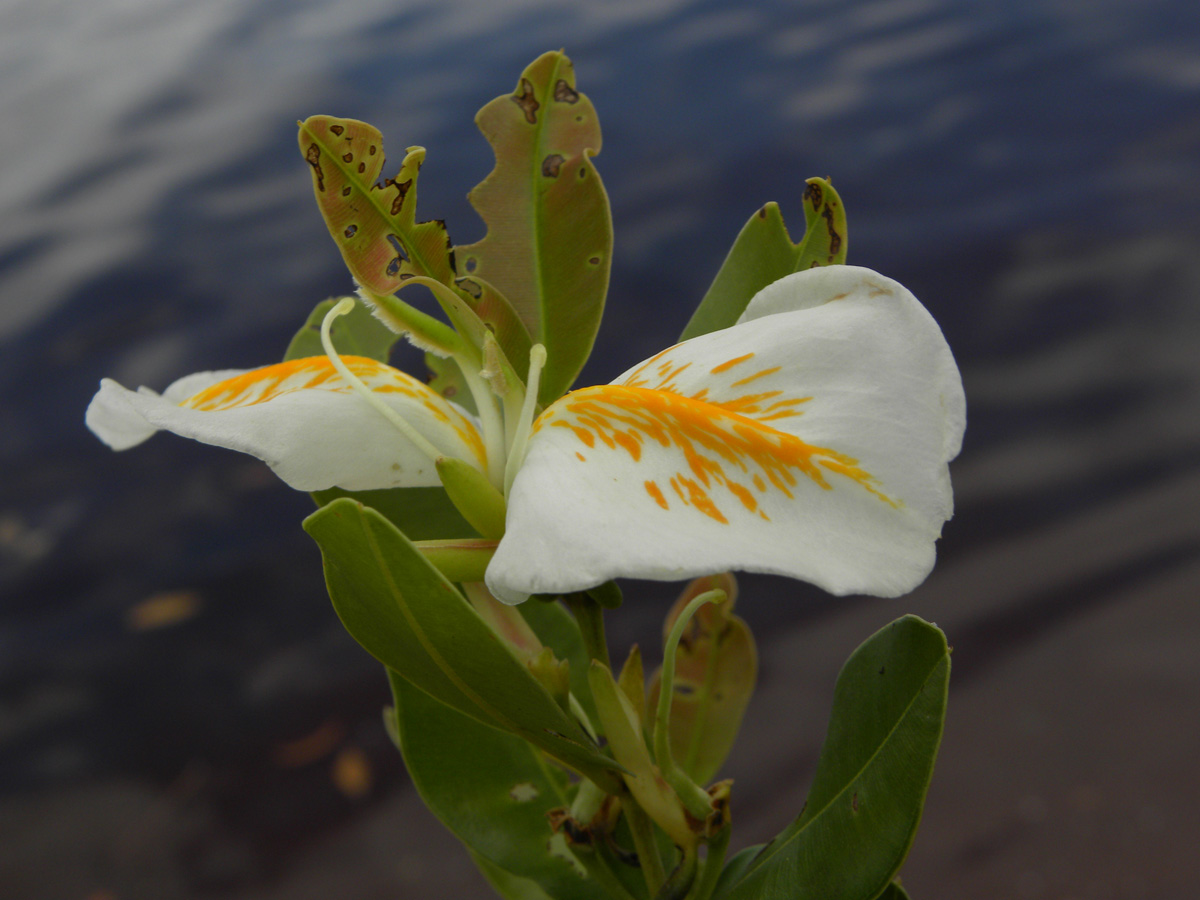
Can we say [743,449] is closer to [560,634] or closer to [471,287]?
[471,287]

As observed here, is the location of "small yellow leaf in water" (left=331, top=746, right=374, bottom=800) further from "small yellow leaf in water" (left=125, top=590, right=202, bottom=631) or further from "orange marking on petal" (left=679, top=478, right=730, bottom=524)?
"orange marking on petal" (left=679, top=478, right=730, bottom=524)

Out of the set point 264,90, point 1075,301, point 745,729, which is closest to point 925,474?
point 745,729

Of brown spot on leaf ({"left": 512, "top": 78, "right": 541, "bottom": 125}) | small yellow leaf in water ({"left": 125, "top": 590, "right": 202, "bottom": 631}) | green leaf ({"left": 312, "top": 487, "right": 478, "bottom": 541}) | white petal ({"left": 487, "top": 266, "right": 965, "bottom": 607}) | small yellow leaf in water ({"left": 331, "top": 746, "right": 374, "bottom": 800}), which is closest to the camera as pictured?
white petal ({"left": 487, "top": 266, "right": 965, "bottom": 607})

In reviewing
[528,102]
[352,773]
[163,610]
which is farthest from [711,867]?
[163,610]

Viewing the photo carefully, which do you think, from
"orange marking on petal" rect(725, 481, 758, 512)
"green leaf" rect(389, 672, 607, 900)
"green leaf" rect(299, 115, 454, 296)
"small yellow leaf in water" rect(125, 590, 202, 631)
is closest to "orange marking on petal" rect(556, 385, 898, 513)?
"orange marking on petal" rect(725, 481, 758, 512)

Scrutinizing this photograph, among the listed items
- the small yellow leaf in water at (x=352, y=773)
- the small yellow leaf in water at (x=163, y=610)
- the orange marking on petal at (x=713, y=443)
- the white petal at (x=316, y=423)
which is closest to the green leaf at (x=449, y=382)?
the white petal at (x=316, y=423)

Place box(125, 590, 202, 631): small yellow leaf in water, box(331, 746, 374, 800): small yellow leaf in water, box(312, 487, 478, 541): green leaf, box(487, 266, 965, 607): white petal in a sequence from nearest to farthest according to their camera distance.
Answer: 1. box(487, 266, 965, 607): white petal
2. box(312, 487, 478, 541): green leaf
3. box(331, 746, 374, 800): small yellow leaf in water
4. box(125, 590, 202, 631): small yellow leaf in water

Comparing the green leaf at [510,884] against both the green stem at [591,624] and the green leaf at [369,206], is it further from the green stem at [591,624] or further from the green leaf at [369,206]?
the green leaf at [369,206]
